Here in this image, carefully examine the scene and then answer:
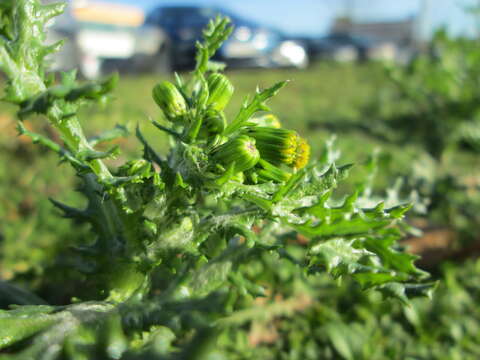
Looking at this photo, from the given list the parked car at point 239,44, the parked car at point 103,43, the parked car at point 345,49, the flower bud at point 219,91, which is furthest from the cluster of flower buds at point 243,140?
the parked car at point 345,49

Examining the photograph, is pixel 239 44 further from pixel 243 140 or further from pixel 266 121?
pixel 243 140

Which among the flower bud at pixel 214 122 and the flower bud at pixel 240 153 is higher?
the flower bud at pixel 214 122

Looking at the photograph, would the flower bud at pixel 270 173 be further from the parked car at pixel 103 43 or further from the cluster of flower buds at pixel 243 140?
the parked car at pixel 103 43

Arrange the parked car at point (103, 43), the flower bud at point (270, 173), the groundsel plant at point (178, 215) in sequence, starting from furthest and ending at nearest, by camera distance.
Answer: the parked car at point (103, 43)
the flower bud at point (270, 173)
the groundsel plant at point (178, 215)

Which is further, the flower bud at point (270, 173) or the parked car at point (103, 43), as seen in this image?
the parked car at point (103, 43)

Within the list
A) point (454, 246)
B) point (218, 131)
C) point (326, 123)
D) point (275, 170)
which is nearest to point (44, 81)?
point (218, 131)

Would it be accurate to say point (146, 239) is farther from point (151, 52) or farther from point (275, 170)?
point (151, 52)

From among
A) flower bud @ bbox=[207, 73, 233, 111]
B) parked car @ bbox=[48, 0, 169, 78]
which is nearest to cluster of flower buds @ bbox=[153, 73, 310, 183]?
flower bud @ bbox=[207, 73, 233, 111]

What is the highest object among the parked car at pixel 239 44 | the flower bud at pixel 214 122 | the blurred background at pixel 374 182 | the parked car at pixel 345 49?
the flower bud at pixel 214 122

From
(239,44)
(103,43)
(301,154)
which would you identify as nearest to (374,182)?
(301,154)
